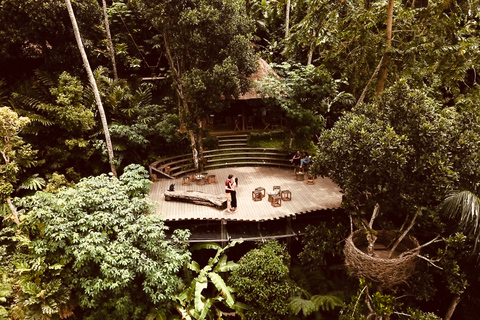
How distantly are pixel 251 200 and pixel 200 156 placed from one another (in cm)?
431

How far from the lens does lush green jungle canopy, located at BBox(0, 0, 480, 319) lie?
868 cm

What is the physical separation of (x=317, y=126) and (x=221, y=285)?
9.97m

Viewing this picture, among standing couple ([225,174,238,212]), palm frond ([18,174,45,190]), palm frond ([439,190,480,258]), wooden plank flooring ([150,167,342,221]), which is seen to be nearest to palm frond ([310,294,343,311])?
wooden plank flooring ([150,167,342,221])

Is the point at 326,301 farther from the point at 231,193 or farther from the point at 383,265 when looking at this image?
the point at 231,193

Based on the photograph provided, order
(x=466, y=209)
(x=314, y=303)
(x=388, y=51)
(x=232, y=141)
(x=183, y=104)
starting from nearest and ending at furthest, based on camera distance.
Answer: (x=466, y=209) → (x=314, y=303) → (x=388, y=51) → (x=183, y=104) → (x=232, y=141)

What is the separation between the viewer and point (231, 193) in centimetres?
1313

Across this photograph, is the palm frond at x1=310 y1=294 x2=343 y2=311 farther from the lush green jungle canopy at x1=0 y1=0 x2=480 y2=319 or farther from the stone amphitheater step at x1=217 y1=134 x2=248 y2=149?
the stone amphitheater step at x1=217 y1=134 x2=248 y2=149

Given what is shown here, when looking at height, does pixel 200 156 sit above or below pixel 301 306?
above

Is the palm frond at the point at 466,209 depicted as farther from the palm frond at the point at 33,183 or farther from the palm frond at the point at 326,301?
the palm frond at the point at 33,183

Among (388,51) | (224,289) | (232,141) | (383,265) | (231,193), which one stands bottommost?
(224,289)

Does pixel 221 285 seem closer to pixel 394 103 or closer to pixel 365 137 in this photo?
pixel 365 137

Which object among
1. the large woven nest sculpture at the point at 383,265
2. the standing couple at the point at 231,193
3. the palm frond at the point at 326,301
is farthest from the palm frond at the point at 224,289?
the large woven nest sculpture at the point at 383,265

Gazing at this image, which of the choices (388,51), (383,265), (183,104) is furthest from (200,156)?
(383,265)

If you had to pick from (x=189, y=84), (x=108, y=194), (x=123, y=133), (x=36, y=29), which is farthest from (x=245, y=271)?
(x=36, y=29)
